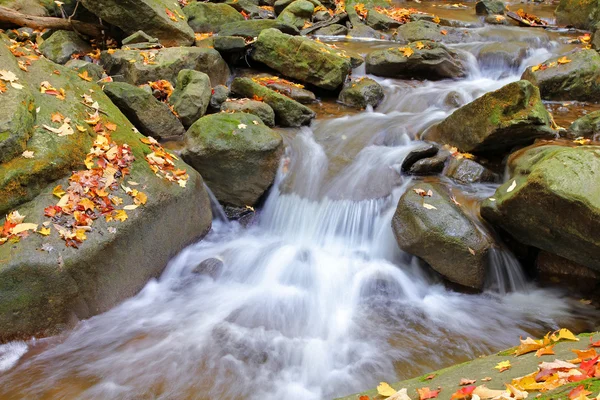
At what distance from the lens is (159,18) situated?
393 inches

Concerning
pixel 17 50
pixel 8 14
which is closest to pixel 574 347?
pixel 17 50

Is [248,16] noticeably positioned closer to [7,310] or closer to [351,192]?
[351,192]

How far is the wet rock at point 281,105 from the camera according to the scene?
321 inches

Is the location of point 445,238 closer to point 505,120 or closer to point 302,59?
point 505,120

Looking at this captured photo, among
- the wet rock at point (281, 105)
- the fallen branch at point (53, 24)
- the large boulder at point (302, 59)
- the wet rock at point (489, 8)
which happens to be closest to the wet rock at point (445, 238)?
the wet rock at point (281, 105)

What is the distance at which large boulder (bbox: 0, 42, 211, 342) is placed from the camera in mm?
4273

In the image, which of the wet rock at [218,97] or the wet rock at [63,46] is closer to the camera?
the wet rock at [218,97]

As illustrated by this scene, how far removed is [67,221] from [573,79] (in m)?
9.14

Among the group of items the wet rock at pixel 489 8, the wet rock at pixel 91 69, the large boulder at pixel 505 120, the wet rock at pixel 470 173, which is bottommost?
the wet rock at pixel 91 69

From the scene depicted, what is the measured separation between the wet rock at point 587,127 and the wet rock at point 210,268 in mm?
5807

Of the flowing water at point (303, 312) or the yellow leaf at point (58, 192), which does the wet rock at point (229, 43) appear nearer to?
the flowing water at point (303, 312)

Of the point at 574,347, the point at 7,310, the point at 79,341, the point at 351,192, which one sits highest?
the point at 574,347

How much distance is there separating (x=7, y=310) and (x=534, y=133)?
695 centimetres

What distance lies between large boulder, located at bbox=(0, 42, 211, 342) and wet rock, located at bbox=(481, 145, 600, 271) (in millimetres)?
4061
